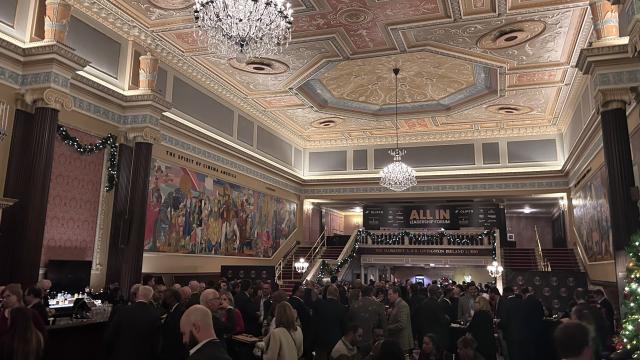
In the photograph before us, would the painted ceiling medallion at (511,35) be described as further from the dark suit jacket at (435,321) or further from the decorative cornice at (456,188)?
the decorative cornice at (456,188)

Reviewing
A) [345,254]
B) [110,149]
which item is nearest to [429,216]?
[345,254]

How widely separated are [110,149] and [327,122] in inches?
402

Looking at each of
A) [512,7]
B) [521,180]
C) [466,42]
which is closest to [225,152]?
[466,42]

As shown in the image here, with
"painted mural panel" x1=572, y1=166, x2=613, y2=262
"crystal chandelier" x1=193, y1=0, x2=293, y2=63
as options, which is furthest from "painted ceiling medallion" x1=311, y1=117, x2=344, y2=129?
"crystal chandelier" x1=193, y1=0, x2=293, y2=63

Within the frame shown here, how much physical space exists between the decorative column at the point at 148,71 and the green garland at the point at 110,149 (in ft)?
4.94

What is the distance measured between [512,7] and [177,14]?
296 inches

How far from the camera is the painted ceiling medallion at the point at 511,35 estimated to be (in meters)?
11.1

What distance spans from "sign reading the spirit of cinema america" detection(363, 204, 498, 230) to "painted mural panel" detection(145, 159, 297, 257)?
4.68m

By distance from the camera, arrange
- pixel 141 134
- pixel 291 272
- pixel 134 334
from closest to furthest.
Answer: pixel 134 334 → pixel 141 134 → pixel 291 272

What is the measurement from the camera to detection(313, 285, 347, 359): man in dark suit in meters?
6.39

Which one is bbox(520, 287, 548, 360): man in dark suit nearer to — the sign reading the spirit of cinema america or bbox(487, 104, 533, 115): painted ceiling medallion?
bbox(487, 104, 533, 115): painted ceiling medallion

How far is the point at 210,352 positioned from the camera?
9.51 ft

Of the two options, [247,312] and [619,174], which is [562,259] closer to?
[619,174]

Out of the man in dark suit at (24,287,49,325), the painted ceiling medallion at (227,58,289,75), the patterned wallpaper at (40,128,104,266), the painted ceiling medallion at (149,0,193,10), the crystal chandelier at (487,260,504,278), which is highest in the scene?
the painted ceiling medallion at (227,58,289,75)
